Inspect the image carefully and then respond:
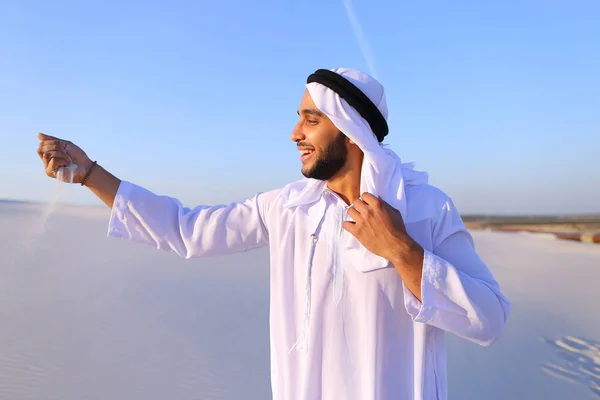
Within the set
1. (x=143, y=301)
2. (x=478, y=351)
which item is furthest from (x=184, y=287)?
(x=478, y=351)

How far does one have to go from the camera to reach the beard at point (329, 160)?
183 cm

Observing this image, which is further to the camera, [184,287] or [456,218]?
[184,287]

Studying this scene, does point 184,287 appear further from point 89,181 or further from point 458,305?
point 458,305

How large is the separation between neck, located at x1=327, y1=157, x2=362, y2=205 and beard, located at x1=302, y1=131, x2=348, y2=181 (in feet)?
0.15

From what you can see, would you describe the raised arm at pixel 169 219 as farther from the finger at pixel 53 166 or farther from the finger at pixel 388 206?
the finger at pixel 388 206

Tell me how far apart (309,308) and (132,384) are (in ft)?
8.53

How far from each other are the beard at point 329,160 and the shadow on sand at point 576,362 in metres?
3.58

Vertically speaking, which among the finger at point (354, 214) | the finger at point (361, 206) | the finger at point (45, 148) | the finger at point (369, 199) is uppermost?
the finger at point (45, 148)

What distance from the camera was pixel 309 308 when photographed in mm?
1779

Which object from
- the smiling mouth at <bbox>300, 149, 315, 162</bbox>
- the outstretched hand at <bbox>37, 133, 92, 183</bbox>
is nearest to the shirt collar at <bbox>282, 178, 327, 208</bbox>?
the smiling mouth at <bbox>300, 149, 315, 162</bbox>

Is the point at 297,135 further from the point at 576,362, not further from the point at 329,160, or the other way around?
the point at 576,362

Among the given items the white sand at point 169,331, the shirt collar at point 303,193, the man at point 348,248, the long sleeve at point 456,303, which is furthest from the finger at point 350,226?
the white sand at point 169,331

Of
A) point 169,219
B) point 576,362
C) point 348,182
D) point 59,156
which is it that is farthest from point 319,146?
point 576,362

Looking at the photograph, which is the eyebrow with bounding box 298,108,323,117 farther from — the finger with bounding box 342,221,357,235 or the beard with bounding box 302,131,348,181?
the finger with bounding box 342,221,357,235
